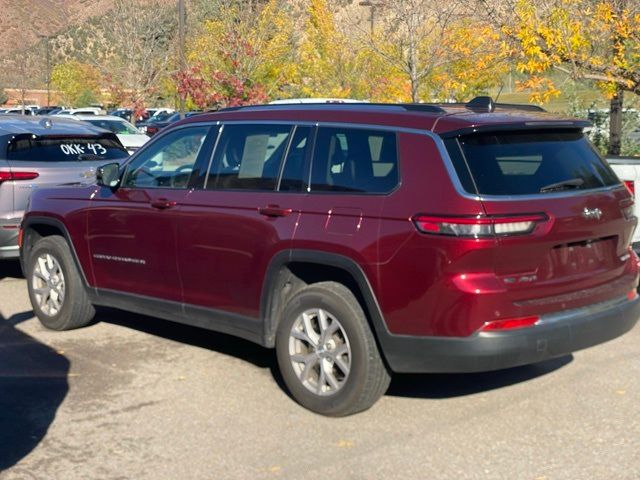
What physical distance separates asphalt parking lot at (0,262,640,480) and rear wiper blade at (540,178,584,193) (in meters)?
1.39

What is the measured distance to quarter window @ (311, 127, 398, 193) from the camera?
5.56 meters

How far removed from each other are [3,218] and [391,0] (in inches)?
575

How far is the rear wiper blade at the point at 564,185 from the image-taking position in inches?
214

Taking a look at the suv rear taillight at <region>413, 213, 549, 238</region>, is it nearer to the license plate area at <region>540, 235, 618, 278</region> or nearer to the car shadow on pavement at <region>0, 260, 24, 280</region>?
the license plate area at <region>540, 235, 618, 278</region>

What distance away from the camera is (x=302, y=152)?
605 cm

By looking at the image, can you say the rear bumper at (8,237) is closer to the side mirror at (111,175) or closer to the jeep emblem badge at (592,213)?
the side mirror at (111,175)

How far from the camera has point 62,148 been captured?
403 inches

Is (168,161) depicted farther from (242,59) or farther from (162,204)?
(242,59)

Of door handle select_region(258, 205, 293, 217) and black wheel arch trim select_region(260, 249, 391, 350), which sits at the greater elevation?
door handle select_region(258, 205, 293, 217)

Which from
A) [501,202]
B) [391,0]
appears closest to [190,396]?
[501,202]

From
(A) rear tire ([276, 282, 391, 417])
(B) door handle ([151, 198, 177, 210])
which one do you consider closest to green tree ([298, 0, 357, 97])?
(B) door handle ([151, 198, 177, 210])

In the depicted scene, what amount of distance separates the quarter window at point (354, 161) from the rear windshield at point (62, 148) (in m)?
5.01

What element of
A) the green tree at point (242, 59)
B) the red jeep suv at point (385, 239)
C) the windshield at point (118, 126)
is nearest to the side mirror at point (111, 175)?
the red jeep suv at point (385, 239)

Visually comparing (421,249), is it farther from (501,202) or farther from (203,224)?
(203,224)
